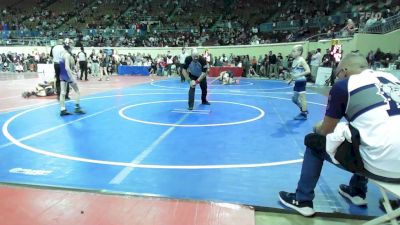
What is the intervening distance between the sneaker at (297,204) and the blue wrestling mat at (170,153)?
96mm

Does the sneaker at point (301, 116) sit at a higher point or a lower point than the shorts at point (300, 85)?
lower

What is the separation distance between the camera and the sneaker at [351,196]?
3805 millimetres

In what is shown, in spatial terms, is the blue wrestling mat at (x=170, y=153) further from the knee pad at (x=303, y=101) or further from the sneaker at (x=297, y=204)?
the knee pad at (x=303, y=101)

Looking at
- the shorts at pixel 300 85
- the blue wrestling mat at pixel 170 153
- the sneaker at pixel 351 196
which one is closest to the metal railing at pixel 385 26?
the blue wrestling mat at pixel 170 153

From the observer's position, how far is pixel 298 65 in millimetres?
8688

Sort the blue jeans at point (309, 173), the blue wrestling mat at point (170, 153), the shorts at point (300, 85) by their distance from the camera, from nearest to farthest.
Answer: the blue jeans at point (309, 173), the blue wrestling mat at point (170, 153), the shorts at point (300, 85)

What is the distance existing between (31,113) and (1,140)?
2.92m

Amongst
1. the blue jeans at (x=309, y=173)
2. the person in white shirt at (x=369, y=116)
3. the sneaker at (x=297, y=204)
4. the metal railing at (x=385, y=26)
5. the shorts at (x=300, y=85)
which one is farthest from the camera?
the metal railing at (x=385, y=26)

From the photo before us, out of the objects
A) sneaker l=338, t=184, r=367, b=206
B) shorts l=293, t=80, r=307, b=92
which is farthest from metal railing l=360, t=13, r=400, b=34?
sneaker l=338, t=184, r=367, b=206

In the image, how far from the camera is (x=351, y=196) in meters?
3.93

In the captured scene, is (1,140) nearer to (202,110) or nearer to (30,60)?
(202,110)

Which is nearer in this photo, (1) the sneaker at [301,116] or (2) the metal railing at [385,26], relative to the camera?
(1) the sneaker at [301,116]

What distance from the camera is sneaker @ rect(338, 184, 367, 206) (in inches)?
150

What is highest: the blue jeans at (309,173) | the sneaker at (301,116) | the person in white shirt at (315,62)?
the person in white shirt at (315,62)
